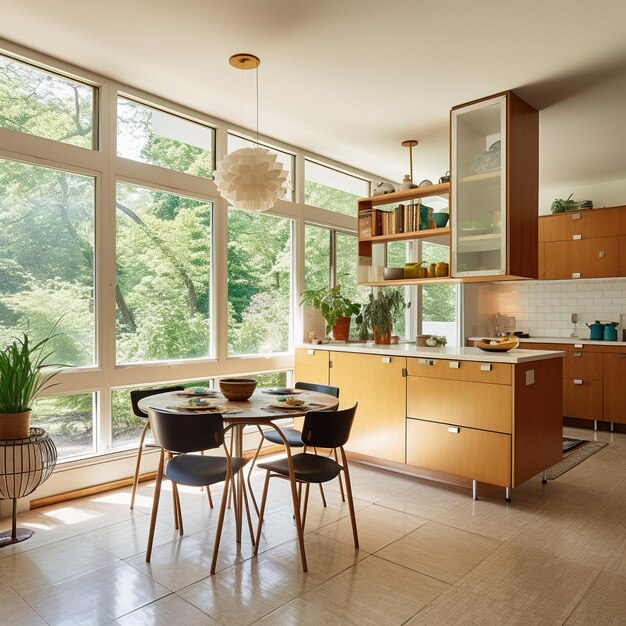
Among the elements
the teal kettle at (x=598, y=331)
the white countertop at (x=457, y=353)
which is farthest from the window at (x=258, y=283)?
the teal kettle at (x=598, y=331)

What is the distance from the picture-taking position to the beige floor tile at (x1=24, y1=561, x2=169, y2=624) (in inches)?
84.6

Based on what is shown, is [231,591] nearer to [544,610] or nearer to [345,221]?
[544,610]

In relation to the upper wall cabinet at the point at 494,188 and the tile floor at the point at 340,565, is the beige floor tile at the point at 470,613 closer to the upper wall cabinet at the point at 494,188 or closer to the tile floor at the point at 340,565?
the tile floor at the point at 340,565

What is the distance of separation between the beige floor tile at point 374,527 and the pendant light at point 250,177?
196 centimetres

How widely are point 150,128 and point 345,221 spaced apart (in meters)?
2.42

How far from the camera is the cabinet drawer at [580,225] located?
6145mm

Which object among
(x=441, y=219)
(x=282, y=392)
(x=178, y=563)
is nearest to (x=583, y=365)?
(x=441, y=219)

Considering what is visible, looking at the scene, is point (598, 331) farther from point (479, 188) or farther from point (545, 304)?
point (479, 188)

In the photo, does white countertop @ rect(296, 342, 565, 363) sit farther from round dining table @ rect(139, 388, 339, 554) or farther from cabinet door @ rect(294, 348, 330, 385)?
round dining table @ rect(139, 388, 339, 554)

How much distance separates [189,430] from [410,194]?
306 centimetres

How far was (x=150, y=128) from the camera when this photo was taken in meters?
4.11

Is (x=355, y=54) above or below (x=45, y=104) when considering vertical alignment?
above

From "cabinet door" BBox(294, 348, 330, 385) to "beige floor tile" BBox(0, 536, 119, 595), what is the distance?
2375mm

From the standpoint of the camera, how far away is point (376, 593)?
7.67 feet
